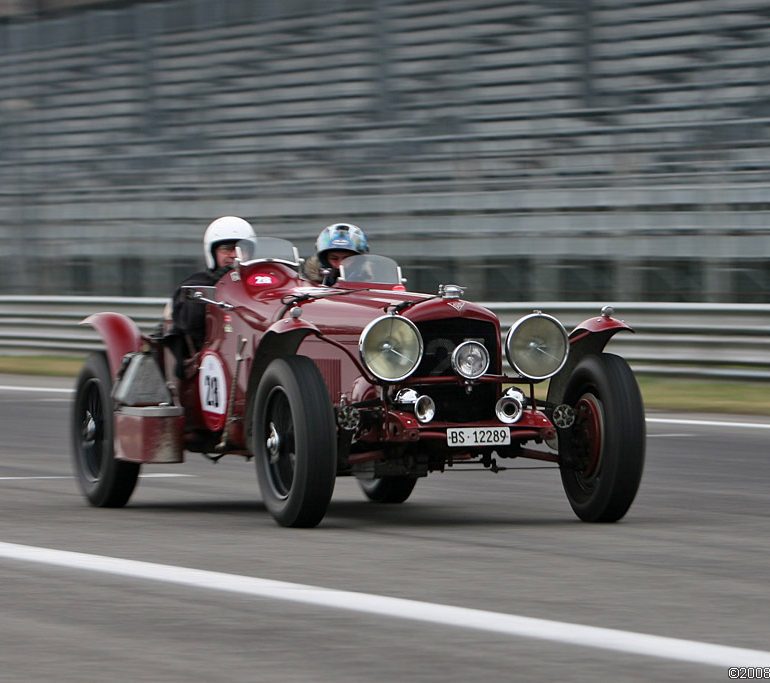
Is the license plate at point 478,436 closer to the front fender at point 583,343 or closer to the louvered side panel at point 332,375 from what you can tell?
the front fender at point 583,343

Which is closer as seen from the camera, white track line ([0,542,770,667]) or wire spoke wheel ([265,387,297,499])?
white track line ([0,542,770,667])

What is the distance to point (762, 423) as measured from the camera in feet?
44.4

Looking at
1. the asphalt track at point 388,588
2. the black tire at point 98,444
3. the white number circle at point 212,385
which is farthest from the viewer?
the black tire at point 98,444

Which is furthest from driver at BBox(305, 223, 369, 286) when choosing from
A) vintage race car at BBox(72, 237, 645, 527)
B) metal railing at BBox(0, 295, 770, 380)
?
metal railing at BBox(0, 295, 770, 380)

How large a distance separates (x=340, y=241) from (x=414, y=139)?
12.3m

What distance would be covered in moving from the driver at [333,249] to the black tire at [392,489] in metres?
1.14

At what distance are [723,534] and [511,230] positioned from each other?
12196 mm

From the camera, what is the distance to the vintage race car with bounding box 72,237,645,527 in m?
7.28

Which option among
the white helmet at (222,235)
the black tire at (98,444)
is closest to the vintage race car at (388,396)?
the black tire at (98,444)

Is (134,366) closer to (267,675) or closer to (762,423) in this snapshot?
(267,675)

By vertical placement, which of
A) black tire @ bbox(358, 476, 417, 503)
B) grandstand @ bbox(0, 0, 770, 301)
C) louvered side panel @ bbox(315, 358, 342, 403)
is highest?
grandstand @ bbox(0, 0, 770, 301)

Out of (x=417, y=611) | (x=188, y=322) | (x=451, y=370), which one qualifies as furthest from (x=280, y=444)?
(x=417, y=611)

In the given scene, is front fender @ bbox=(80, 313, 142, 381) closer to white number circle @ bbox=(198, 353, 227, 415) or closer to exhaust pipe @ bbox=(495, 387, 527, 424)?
white number circle @ bbox=(198, 353, 227, 415)

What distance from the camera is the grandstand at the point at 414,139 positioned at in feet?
59.2
